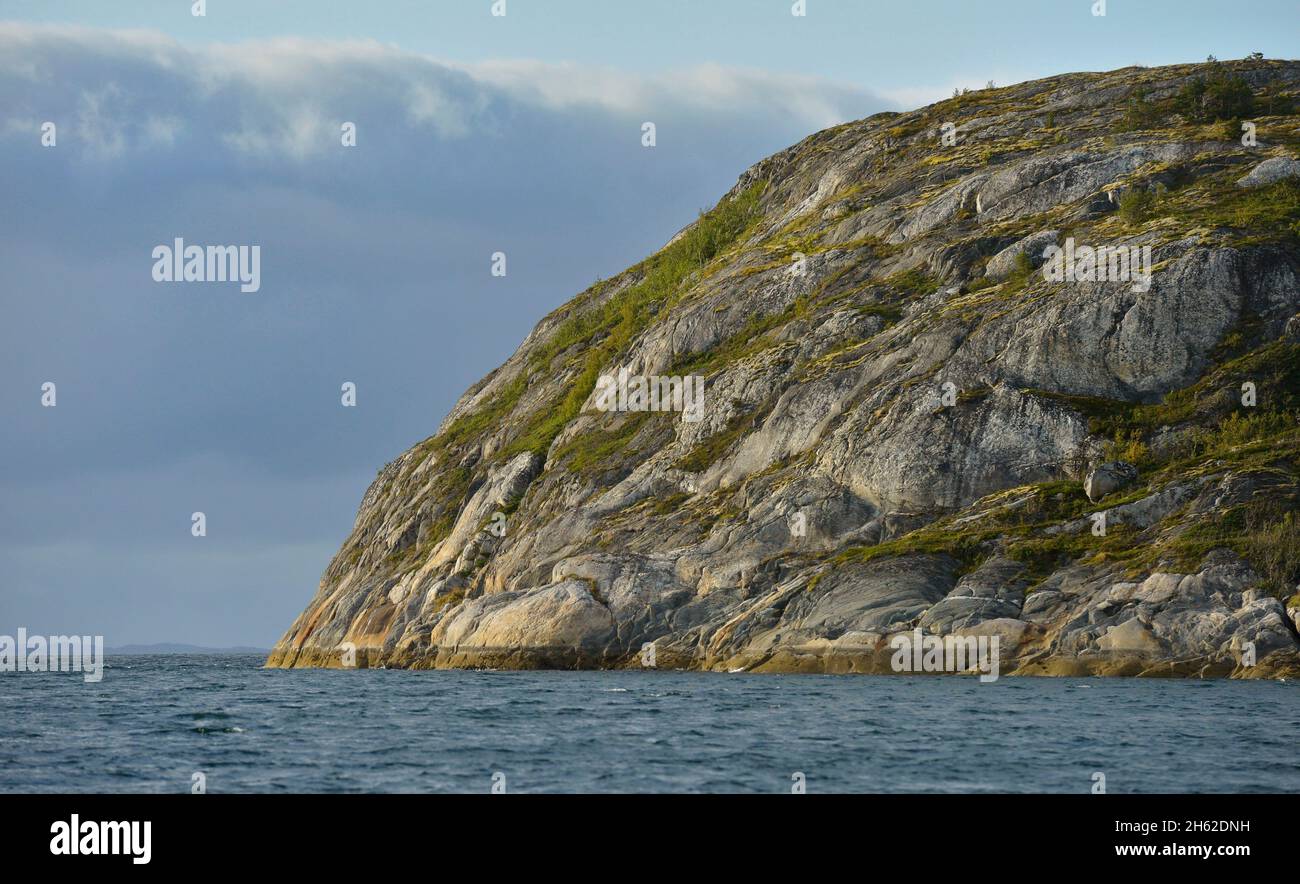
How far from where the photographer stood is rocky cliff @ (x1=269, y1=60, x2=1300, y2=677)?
68312 mm

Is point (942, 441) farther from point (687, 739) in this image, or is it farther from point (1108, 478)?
point (687, 739)

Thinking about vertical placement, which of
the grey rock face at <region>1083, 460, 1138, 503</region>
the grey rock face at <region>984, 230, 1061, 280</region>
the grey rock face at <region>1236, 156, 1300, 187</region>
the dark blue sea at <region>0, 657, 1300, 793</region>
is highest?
the grey rock face at <region>1236, 156, 1300, 187</region>

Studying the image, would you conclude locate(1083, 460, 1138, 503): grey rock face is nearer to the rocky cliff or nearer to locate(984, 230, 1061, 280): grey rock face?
the rocky cliff

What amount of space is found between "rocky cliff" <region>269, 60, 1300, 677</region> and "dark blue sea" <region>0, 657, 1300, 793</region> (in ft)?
31.6

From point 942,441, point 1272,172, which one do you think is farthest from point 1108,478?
point 1272,172

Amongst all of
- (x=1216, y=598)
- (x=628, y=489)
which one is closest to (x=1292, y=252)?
(x=1216, y=598)

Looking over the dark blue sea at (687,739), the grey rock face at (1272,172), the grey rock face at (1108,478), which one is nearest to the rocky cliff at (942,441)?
the grey rock face at (1108,478)

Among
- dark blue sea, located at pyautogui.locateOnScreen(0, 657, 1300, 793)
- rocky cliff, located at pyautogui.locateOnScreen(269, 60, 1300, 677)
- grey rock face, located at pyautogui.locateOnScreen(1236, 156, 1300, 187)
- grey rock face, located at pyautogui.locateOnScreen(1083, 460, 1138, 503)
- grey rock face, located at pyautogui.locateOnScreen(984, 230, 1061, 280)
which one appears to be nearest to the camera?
dark blue sea, located at pyautogui.locateOnScreen(0, 657, 1300, 793)

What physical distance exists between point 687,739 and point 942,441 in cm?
4731

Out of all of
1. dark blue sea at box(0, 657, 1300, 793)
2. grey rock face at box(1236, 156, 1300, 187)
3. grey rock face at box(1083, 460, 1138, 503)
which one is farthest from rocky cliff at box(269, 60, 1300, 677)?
dark blue sea at box(0, 657, 1300, 793)

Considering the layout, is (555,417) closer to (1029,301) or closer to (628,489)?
(628,489)

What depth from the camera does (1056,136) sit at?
11525 centimetres

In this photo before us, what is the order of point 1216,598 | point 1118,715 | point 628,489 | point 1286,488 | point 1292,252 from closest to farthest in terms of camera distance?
1. point 1118,715
2. point 1216,598
3. point 1286,488
4. point 1292,252
5. point 628,489
